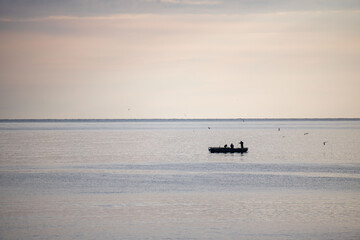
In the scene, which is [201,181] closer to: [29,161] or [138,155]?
[29,161]

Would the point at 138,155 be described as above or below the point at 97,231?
above

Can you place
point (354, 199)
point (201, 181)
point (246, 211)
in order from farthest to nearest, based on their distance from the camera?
point (201, 181), point (354, 199), point (246, 211)

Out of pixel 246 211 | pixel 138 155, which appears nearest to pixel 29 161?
pixel 138 155

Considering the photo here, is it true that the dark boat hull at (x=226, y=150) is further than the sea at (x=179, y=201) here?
Yes

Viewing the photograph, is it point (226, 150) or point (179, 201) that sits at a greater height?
point (226, 150)

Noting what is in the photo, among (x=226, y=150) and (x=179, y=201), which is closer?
(x=179, y=201)

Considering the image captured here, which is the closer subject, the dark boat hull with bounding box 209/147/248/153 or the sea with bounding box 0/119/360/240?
the sea with bounding box 0/119/360/240

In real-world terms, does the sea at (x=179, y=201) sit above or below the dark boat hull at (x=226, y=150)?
below

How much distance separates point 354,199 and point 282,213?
8350 millimetres

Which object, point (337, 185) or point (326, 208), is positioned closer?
point (326, 208)

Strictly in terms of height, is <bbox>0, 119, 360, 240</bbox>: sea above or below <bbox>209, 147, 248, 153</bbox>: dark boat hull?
below

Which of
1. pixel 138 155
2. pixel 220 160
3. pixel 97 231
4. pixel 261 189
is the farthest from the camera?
pixel 138 155

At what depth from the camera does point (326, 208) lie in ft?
134

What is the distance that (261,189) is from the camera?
5069 centimetres
